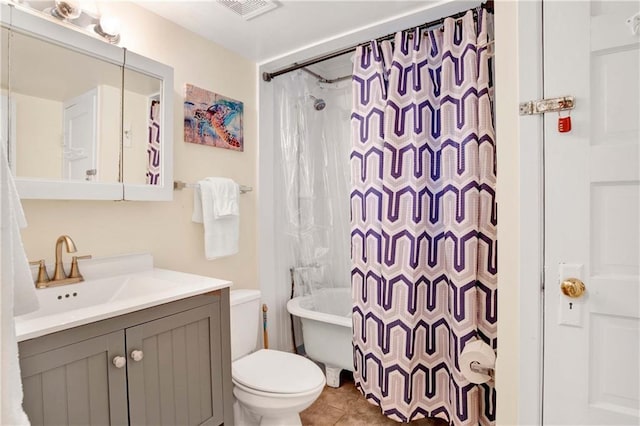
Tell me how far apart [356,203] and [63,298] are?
4.99 ft

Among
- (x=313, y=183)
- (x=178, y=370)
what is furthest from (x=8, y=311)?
(x=313, y=183)

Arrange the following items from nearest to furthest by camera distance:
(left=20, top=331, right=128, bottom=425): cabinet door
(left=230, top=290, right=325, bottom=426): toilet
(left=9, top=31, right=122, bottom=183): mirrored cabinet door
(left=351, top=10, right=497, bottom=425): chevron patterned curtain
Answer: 1. (left=20, top=331, right=128, bottom=425): cabinet door
2. (left=9, top=31, right=122, bottom=183): mirrored cabinet door
3. (left=230, top=290, right=325, bottom=426): toilet
4. (left=351, top=10, right=497, bottom=425): chevron patterned curtain

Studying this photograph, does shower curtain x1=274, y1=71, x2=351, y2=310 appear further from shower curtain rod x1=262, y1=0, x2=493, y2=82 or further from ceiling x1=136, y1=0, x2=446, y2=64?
ceiling x1=136, y1=0, x2=446, y2=64

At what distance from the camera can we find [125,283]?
164 centimetres

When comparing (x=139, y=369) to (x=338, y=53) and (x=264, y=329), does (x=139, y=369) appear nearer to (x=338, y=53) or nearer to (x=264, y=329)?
(x=264, y=329)

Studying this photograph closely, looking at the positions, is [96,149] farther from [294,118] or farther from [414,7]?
[414,7]

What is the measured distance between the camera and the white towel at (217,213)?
2.04 m

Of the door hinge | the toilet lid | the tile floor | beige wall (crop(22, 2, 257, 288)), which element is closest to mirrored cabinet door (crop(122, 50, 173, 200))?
beige wall (crop(22, 2, 257, 288))

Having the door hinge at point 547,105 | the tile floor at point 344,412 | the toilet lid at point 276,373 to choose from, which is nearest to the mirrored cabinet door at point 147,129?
the toilet lid at point 276,373

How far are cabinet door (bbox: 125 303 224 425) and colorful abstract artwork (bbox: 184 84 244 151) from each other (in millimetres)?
1102

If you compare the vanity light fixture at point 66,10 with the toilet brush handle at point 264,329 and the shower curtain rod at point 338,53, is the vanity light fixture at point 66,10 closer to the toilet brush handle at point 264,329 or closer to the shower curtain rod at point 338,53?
the shower curtain rod at point 338,53

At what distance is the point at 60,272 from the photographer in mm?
1453

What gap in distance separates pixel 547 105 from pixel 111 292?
198cm

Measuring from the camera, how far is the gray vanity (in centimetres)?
105
